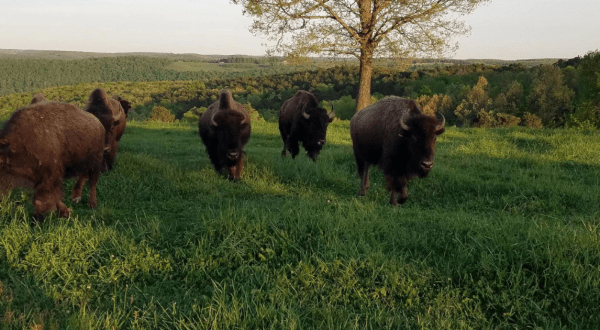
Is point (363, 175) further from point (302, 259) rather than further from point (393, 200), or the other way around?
point (302, 259)

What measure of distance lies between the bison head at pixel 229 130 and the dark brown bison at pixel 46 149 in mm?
2745

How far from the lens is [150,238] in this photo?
4770mm

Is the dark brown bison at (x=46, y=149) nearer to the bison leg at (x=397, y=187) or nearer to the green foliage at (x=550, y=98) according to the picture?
the bison leg at (x=397, y=187)

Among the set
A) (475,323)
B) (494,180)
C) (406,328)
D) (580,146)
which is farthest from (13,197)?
(580,146)

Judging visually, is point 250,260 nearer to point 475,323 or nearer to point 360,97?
point 475,323

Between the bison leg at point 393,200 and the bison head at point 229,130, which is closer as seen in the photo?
the bison leg at point 393,200

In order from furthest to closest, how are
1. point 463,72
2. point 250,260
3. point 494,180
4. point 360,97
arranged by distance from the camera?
1. point 463,72
2. point 360,97
3. point 494,180
4. point 250,260

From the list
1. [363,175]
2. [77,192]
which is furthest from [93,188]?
[363,175]

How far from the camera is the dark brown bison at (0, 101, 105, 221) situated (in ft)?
17.4

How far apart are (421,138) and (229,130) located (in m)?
4.20

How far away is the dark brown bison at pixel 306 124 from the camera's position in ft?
37.2

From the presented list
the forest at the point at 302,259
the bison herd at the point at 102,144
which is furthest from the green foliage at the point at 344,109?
the forest at the point at 302,259

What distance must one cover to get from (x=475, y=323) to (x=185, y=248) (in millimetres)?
3126

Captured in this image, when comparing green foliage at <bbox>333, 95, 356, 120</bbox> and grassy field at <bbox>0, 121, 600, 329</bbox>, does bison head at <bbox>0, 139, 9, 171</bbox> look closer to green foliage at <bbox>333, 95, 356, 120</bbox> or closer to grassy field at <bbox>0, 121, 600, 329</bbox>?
grassy field at <bbox>0, 121, 600, 329</bbox>
